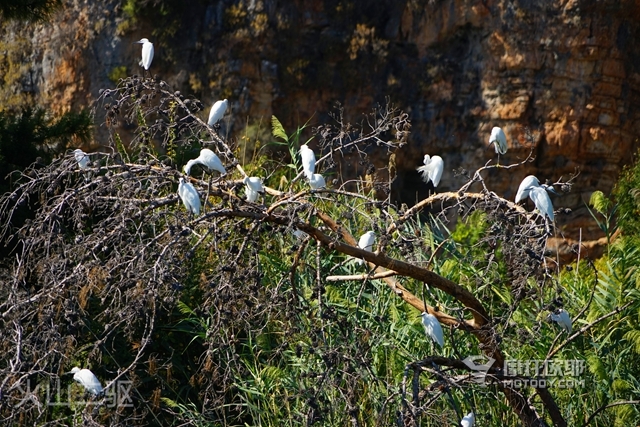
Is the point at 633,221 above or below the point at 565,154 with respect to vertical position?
above

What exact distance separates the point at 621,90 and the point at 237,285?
5208mm

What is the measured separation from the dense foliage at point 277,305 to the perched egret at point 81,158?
0.17ft

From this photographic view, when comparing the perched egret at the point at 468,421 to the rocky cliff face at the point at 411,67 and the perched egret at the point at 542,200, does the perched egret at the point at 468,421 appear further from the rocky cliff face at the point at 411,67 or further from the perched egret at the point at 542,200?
the rocky cliff face at the point at 411,67

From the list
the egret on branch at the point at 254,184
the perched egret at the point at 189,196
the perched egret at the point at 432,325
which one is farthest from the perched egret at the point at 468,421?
the perched egret at the point at 189,196

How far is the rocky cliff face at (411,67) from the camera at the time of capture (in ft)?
26.3

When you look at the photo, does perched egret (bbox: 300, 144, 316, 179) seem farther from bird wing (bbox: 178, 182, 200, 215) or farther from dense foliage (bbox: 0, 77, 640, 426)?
bird wing (bbox: 178, 182, 200, 215)

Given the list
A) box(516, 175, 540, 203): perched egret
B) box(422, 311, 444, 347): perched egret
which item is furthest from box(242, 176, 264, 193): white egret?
box(516, 175, 540, 203): perched egret

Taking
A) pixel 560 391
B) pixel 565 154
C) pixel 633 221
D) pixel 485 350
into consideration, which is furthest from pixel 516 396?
pixel 565 154

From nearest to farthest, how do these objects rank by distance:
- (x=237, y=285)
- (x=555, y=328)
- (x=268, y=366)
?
(x=237, y=285) → (x=268, y=366) → (x=555, y=328)

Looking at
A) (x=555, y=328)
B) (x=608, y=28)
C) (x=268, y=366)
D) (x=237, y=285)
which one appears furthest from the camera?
(x=608, y=28)

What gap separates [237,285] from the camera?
3967 millimetres

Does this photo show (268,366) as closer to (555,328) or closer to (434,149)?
(555,328)

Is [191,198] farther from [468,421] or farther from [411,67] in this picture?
[411,67]

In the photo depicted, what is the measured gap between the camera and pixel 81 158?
12.3 ft
